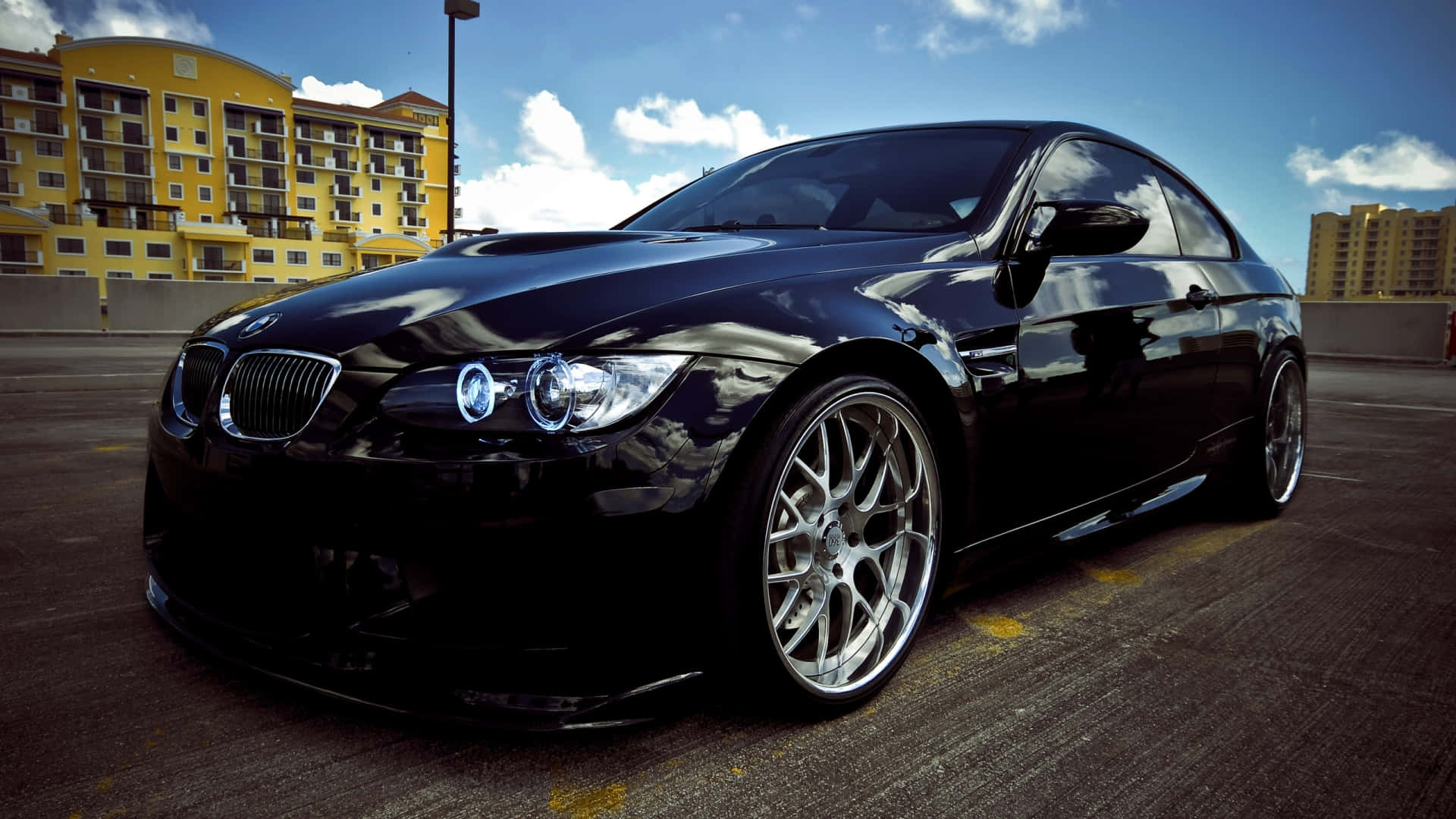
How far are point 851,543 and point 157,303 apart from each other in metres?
20.1

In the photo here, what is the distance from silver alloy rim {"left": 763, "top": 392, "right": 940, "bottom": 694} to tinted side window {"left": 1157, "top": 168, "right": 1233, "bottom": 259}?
179 centimetres

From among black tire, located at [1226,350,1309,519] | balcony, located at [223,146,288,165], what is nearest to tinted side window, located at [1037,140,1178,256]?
black tire, located at [1226,350,1309,519]

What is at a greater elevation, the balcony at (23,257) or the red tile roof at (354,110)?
the red tile roof at (354,110)

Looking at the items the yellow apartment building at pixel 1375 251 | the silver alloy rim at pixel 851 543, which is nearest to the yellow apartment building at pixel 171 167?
the silver alloy rim at pixel 851 543

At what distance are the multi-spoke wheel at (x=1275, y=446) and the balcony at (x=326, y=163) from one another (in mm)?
88109

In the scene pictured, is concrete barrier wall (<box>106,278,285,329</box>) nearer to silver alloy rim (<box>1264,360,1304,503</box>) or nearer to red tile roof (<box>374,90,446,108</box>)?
silver alloy rim (<box>1264,360,1304,503</box>)

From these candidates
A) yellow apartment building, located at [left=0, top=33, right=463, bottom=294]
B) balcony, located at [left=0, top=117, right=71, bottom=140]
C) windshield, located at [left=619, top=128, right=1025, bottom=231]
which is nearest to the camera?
windshield, located at [left=619, top=128, right=1025, bottom=231]

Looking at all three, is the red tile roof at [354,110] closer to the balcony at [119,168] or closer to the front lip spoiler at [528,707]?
the balcony at [119,168]

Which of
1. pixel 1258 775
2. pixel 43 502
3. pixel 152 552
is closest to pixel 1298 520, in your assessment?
pixel 1258 775

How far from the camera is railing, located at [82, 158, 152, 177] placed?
235 feet

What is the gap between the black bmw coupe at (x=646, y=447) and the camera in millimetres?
1574

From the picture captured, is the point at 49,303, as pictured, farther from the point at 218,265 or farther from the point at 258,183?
the point at 258,183

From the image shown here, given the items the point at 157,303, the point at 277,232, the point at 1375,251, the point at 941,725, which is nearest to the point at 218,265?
the point at 277,232

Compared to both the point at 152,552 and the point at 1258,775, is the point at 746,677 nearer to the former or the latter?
the point at 1258,775
